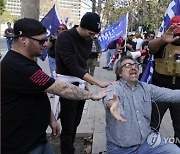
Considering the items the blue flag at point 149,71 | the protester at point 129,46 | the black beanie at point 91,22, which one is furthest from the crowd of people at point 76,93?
the protester at point 129,46

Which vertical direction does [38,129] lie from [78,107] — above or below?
above

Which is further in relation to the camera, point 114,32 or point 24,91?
point 114,32

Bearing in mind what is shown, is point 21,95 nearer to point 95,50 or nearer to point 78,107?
point 78,107

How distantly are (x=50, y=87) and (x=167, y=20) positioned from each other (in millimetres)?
2315

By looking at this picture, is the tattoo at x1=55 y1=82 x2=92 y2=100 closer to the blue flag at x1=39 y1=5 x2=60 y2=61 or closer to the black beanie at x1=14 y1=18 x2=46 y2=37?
the black beanie at x1=14 y1=18 x2=46 y2=37

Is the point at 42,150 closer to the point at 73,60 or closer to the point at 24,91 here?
the point at 24,91

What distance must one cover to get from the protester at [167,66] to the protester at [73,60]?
67 cm

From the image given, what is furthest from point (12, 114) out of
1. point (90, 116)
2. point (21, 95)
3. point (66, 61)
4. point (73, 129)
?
point (90, 116)

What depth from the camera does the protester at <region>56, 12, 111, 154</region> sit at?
3643 mm

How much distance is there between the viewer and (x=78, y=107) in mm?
4129

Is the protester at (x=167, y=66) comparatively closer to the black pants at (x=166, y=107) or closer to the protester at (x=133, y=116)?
the black pants at (x=166, y=107)

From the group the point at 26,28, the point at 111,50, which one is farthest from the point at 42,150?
the point at 111,50

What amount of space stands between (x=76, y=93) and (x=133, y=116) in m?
0.74

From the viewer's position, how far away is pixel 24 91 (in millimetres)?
2430
